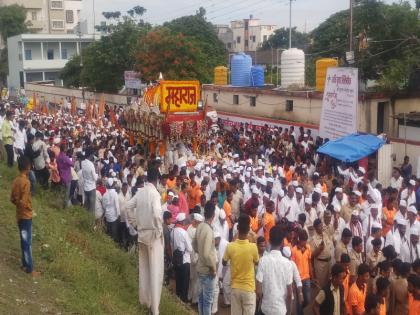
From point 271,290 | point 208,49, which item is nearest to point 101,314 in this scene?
point 271,290

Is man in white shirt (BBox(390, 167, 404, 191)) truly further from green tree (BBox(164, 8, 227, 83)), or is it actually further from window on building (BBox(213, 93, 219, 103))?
green tree (BBox(164, 8, 227, 83))

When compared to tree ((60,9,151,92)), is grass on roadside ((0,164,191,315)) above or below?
below

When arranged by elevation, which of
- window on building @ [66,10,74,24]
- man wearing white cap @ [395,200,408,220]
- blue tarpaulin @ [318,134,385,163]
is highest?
window on building @ [66,10,74,24]

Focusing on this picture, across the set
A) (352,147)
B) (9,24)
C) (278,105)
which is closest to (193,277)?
(352,147)

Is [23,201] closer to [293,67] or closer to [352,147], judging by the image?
[352,147]

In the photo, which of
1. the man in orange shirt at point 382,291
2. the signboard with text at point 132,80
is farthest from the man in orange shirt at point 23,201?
the signboard with text at point 132,80

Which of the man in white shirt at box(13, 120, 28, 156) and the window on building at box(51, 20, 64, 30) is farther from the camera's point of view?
the window on building at box(51, 20, 64, 30)

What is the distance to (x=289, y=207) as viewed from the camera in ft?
30.5

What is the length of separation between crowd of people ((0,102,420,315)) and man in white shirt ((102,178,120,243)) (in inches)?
0.8

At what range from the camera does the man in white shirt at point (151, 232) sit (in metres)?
6.25

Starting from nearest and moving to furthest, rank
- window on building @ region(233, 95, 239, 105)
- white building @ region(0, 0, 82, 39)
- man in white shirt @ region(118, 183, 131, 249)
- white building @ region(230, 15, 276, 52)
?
1. man in white shirt @ region(118, 183, 131, 249)
2. window on building @ region(233, 95, 239, 105)
3. white building @ region(0, 0, 82, 39)
4. white building @ region(230, 15, 276, 52)

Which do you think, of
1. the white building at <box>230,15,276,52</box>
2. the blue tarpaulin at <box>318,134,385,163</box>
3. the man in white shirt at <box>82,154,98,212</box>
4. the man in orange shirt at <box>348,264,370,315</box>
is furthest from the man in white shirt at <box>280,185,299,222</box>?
the white building at <box>230,15,276,52</box>

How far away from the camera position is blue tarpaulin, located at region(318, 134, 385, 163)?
42.4ft

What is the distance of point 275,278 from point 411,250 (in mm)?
2753
